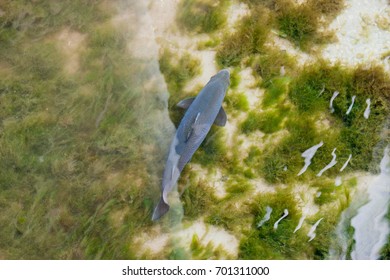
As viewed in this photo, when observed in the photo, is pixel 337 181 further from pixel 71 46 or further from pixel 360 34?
pixel 71 46

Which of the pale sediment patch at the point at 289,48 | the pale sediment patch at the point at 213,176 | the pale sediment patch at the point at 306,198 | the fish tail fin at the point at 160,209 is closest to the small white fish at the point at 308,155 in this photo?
the pale sediment patch at the point at 306,198

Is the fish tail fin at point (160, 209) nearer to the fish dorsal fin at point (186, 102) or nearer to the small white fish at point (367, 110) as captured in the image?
the fish dorsal fin at point (186, 102)

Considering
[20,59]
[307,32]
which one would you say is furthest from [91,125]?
[307,32]

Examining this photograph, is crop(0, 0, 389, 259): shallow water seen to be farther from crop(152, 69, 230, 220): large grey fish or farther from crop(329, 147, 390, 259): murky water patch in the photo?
crop(152, 69, 230, 220): large grey fish

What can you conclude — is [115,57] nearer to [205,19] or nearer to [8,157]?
[205,19]

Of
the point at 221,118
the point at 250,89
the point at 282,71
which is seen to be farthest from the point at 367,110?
the point at 221,118

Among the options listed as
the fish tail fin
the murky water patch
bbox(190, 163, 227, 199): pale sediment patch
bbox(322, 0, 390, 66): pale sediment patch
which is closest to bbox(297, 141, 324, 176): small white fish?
Answer: the murky water patch
